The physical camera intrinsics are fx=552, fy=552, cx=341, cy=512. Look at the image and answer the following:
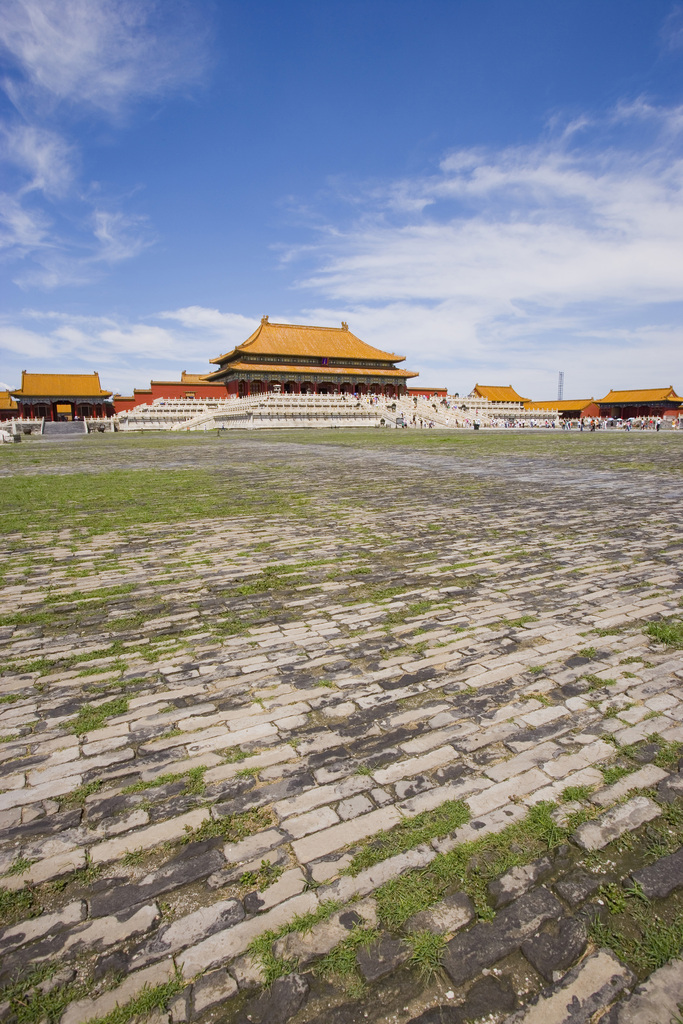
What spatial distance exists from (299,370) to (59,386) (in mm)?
25587

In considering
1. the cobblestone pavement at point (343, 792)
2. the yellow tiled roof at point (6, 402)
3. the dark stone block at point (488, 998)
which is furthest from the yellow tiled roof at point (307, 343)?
the dark stone block at point (488, 998)

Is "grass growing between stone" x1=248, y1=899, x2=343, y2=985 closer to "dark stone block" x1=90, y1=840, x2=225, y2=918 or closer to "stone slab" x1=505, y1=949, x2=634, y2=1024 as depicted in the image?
"dark stone block" x1=90, y1=840, x2=225, y2=918

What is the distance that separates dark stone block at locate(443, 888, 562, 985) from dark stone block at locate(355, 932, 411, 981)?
0.14 meters

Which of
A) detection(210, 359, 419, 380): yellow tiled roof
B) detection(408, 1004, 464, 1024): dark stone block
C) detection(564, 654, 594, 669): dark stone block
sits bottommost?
detection(408, 1004, 464, 1024): dark stone block

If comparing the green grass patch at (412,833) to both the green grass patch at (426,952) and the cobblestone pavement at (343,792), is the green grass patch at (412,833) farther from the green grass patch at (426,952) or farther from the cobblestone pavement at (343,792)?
the green grass patch at (426,952)

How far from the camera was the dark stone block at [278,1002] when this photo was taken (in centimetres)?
160

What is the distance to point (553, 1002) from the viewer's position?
164 centimetres

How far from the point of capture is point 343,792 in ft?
8.08

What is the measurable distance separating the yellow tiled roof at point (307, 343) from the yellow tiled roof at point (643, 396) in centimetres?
3076

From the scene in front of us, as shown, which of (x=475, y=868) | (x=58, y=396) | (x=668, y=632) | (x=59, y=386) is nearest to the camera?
(x=475, y=868)

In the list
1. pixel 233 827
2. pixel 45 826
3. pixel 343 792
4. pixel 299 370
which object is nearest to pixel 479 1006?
pixel 343 792

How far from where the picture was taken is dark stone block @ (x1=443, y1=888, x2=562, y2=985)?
5.73 ft

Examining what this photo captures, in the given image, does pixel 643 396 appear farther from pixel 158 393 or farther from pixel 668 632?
pixel 668 632

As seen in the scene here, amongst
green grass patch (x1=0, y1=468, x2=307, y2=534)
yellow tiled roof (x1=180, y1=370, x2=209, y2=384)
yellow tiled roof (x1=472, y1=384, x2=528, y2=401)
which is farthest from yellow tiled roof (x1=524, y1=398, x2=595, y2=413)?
green grass patch (x1=0, y1=468, x2=307, y2=534)
